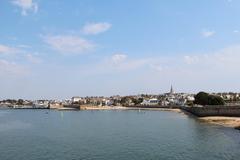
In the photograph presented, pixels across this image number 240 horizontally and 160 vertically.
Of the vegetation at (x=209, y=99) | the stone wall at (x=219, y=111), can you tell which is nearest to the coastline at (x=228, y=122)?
the stone wall at (x=219, y=111)

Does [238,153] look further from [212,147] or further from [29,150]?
[29,150]

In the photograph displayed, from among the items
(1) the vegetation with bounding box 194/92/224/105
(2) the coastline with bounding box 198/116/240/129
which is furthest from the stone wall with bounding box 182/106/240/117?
(1) the vegetation with bounding box 194/92/224/105

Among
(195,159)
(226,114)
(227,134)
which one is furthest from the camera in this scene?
(226,114)

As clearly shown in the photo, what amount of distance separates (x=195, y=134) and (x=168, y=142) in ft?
44.7

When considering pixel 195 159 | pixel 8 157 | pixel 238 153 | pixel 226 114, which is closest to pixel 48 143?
pixel 8 157

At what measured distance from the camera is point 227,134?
220 feet

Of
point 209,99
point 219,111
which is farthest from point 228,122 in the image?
point 209,99

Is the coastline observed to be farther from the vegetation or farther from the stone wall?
the vegetation

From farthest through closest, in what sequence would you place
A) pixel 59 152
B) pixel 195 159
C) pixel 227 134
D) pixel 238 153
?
pixel 227 134 → pixel 59 152 → pixel 238 153 → pixel 195 159

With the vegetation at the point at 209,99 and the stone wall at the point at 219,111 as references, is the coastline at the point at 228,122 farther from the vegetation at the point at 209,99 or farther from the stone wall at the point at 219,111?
the vegetation at the point at 209,99

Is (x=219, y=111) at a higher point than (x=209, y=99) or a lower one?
lower

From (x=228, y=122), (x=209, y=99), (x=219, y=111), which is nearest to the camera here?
(x=228, y=122)

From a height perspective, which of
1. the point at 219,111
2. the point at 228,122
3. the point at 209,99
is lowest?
the point at 228,122

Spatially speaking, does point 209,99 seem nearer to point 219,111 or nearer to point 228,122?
point 219,111
